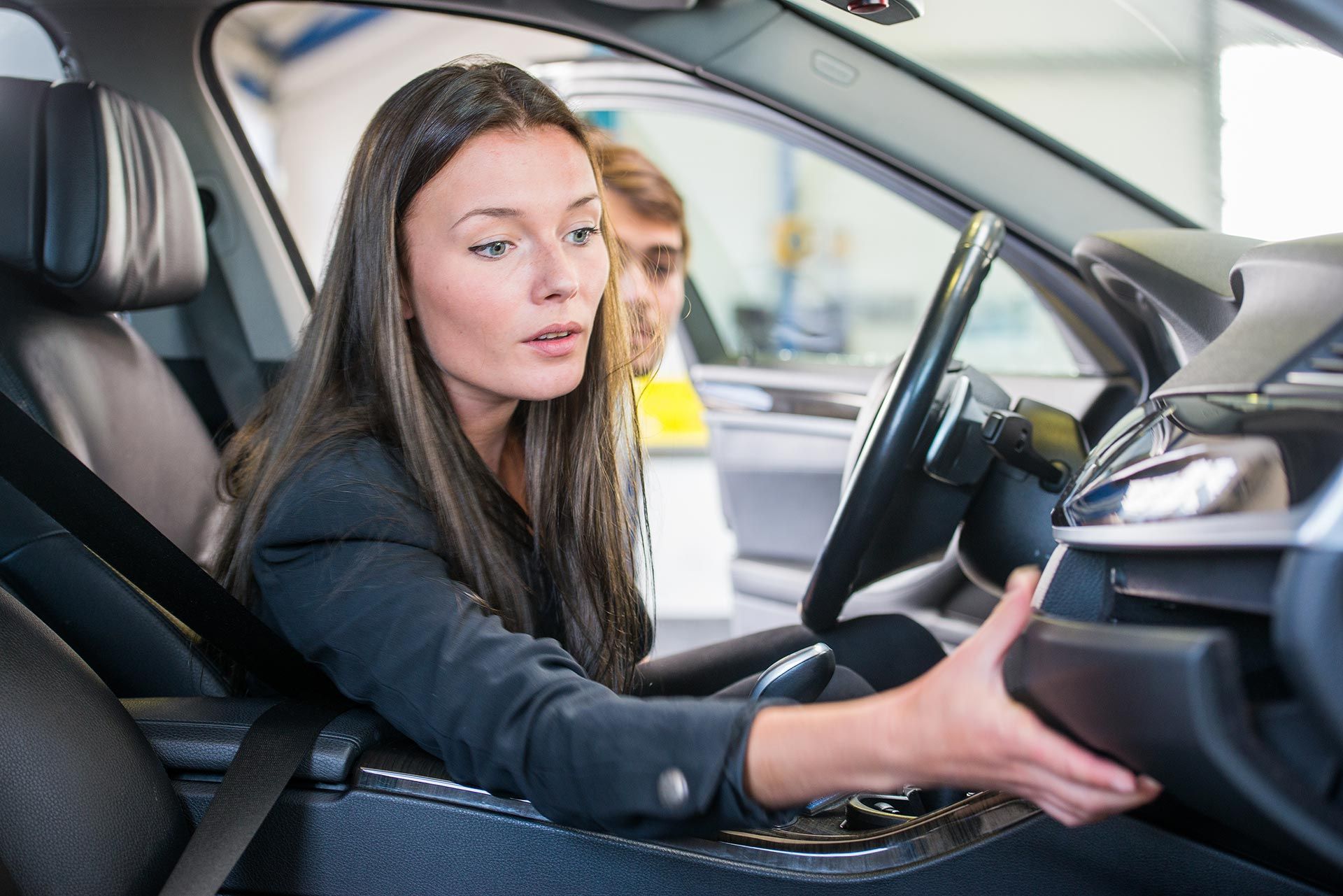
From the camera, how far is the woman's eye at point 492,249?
0.96m

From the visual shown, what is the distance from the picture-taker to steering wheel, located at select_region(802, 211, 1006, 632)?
41.4 inches

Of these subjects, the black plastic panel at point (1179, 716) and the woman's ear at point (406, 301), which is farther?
the woman's ear at point (406, 301)

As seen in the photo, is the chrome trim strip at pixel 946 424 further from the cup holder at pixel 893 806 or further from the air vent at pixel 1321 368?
the air vent at pixel 1321 368

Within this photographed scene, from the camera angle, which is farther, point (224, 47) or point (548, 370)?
point (224, 47)

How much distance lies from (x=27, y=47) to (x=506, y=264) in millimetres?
1140

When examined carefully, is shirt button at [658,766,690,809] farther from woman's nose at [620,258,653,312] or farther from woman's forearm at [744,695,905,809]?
woman's nose at [620,258,653,312]

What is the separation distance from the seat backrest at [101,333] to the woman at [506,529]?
5.5 inches

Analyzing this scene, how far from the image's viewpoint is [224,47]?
6.68 ft

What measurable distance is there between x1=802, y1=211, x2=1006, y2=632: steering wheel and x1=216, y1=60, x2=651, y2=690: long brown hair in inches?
9.9

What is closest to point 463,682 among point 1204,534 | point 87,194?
point 1204,534

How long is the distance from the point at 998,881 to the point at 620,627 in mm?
512

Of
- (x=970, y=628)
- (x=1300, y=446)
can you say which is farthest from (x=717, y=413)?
(x=1300, y=446)

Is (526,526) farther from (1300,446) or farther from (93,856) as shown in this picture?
(1300,446)

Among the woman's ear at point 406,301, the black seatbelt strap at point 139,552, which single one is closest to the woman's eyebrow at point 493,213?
the woman's ear at point 406,301
